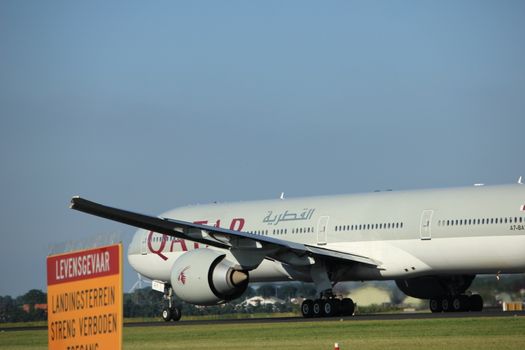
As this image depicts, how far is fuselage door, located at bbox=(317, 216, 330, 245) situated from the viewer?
38125 millimetres

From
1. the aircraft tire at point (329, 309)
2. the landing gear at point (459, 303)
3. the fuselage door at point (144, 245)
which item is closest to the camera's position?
the aircraft tire at point (329, 309)

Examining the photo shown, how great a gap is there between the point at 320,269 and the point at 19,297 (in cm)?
1870

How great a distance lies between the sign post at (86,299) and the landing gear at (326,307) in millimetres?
20280

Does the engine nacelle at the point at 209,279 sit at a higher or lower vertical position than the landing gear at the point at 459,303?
higher

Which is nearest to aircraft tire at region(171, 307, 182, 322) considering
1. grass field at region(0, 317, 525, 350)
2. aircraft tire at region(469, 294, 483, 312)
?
grass field at region(0, 317, 525, 350)

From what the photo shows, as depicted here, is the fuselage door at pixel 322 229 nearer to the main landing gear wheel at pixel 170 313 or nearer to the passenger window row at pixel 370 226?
the passenger window row at pixel 370 226

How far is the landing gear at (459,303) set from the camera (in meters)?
37.7

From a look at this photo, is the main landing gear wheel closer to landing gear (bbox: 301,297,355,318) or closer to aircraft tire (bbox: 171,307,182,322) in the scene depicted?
aircraft tire (bbox: 171,307,182,322)

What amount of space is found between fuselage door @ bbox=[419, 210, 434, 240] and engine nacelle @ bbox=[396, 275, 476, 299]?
116 inches

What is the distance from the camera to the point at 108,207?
3130 centimetres

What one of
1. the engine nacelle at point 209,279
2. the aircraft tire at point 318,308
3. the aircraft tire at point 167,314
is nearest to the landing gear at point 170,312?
the aircraft tire at point 167,314

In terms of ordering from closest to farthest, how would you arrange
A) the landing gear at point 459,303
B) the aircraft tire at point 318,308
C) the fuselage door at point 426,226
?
the fuselage door at point 426,226 → the aircraft tire at point 318,308 → the landing gear at point 459,303

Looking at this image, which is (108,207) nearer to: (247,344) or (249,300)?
(247,344)

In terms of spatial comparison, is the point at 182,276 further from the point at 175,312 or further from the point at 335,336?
the point at 335,336
